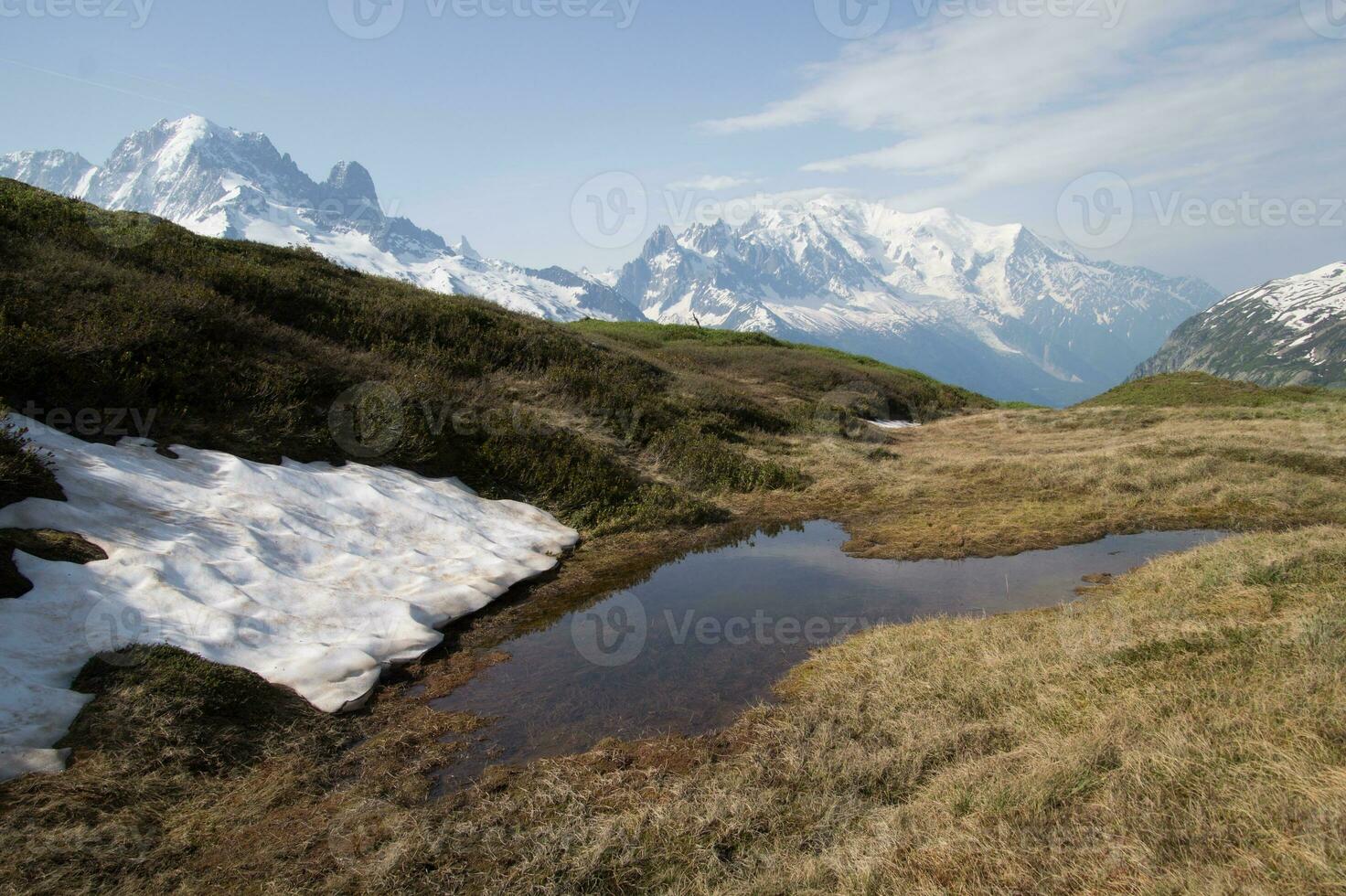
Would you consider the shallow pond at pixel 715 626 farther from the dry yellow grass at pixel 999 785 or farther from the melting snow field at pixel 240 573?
the melting snow field at pixel 240 573

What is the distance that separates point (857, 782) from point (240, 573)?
9424 mm

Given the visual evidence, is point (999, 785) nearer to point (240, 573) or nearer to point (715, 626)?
point (715, 626)

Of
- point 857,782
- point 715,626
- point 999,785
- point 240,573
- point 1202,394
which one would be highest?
point 1202,394

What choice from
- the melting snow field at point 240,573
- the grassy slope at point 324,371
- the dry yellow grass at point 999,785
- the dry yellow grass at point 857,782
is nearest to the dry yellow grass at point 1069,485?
the grassy slope at point 324,371

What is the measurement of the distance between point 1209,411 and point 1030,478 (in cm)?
1759

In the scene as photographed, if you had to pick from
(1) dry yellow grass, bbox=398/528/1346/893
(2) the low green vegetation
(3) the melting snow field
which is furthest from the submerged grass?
(2) the low green vegetation

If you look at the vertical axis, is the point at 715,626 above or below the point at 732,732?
above

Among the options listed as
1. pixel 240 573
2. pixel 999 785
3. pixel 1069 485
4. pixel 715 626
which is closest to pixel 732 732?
pixel 999 785

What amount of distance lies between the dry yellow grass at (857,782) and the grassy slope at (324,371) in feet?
27.3

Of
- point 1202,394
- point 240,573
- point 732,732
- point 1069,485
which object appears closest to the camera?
point 732,732

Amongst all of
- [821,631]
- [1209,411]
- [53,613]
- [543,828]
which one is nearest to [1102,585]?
[821,631]

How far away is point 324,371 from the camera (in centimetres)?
1864

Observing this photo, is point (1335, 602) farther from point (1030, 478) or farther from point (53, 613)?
point (53, 613)

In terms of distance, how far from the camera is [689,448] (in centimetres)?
2325
